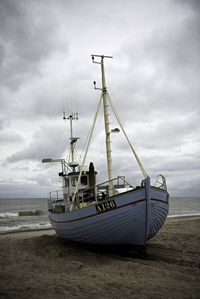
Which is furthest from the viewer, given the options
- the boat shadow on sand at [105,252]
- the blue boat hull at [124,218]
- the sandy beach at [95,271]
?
the boat shadow on sand at [105,252]

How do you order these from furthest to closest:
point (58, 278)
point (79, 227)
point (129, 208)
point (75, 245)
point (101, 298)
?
1. point (75, 245)
2. point (79, 227)
3. point (129, 208)
4. point (58, 278)
5. point (101, 298)

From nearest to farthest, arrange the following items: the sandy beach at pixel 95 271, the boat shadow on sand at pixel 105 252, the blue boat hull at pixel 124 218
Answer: the sandy beach at pixel 95 271, the blue boat hull at pixel 124 218, the boat shadow on sand at pixel 105 252

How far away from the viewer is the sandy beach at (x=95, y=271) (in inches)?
238

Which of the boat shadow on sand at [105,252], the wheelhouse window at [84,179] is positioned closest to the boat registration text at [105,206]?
the boat shadow on sand at [105,252]

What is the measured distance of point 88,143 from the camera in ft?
40.0

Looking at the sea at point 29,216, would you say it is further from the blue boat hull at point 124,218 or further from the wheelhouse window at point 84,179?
the blue boat hull at point 124,218

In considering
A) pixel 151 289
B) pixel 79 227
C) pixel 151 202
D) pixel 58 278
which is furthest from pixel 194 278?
pixel 79 227

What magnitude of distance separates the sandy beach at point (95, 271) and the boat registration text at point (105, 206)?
2.14 metres

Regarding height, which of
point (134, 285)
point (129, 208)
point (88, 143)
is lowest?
point (134, 285)

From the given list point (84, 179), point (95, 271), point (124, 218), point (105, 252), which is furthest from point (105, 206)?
point (84, 179)

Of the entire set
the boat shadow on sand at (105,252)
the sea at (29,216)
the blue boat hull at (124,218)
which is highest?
the blue boat hull at (124,218)

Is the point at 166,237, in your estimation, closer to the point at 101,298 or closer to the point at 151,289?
the point at 151,289

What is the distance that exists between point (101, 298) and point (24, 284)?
7.67ft

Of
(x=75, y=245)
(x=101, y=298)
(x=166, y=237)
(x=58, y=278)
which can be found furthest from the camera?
(x=166, y=237)
